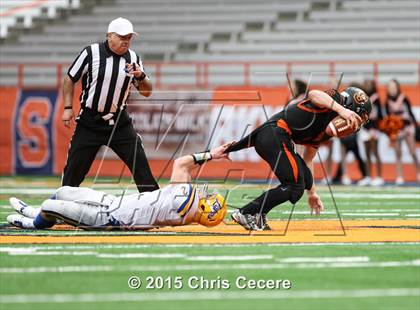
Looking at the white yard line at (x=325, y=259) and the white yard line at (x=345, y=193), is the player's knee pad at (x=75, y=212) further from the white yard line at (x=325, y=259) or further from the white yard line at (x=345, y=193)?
the white yard line at (x=345, y=193)

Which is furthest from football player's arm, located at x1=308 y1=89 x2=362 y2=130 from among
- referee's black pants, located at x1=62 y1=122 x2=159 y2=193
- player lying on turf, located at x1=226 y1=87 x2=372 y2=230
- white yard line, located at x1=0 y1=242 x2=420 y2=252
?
referee's black pants, located at x1=62 y1=122 x2=159 y2=193

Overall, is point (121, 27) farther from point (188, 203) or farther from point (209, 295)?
point (209, 295)

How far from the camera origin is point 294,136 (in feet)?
30.2

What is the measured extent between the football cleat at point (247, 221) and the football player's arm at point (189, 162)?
0.68 m

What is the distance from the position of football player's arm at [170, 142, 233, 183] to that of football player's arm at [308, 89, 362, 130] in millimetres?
853

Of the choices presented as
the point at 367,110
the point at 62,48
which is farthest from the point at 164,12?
the point at 367,110

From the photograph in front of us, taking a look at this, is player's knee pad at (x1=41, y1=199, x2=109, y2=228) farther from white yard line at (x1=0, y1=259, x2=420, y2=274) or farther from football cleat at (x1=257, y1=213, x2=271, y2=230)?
white yard line at (x1=0, y1=259, x2=420, y2=274)

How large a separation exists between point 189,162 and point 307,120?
3.77 ft

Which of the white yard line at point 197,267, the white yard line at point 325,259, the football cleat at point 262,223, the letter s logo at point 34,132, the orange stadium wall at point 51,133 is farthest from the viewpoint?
the letter s logo at point 34,132

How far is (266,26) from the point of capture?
23.8m

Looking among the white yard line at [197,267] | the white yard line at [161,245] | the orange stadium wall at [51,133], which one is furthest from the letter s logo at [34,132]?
the white yard line at [197,267]

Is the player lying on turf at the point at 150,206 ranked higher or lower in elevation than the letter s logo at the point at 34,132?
higher

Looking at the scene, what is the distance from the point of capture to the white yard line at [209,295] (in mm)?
5539

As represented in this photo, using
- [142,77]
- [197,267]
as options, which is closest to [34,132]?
[142,77]
